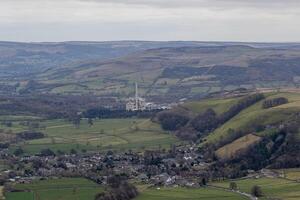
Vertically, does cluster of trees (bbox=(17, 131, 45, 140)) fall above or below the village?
above

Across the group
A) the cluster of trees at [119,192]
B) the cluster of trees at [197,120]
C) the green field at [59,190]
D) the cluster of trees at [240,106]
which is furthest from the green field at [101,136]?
the cluster of trees at [119,192]

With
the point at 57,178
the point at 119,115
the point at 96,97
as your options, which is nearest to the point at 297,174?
Result: the point at 57,178

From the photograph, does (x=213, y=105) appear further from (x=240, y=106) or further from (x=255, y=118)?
(x=255, y=118)

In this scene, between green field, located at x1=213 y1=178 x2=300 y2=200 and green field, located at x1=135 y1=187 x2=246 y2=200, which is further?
green field, located at x1=213 y1=178 x2=300 y2=200

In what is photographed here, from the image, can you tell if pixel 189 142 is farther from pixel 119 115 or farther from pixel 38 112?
pixel 38 112

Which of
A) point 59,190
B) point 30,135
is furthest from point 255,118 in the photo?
point 59,190

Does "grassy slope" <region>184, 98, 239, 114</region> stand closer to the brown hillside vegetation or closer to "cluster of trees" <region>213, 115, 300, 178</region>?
the brown hillside vegetation

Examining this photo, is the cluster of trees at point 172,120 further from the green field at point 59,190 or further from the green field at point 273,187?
the green field at point 59,190

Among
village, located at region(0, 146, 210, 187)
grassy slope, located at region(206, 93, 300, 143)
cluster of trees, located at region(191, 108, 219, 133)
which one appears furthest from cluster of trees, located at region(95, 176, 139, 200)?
cluster of trees, located at region(191, 108, 219, 133)
